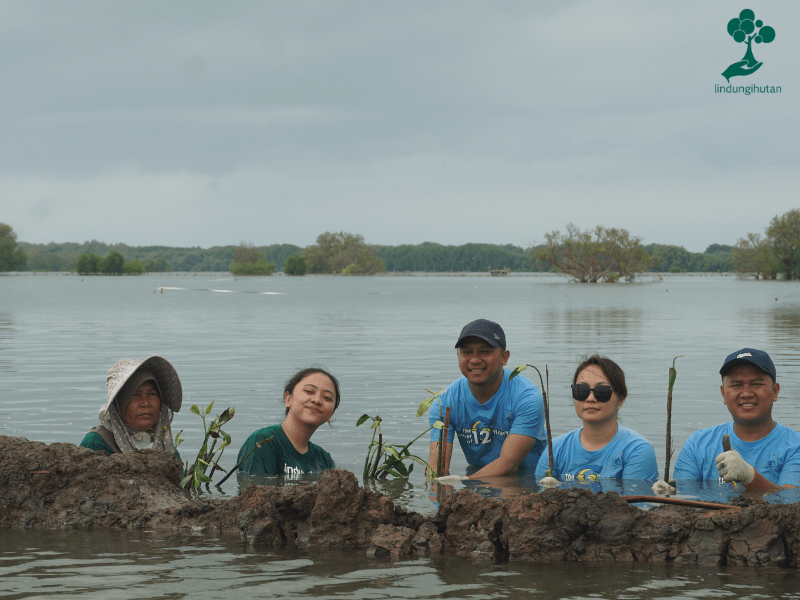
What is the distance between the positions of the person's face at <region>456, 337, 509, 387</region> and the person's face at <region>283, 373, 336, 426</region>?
1225mm

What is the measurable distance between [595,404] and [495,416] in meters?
1.48

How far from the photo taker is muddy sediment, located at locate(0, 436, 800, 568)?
5.03 m

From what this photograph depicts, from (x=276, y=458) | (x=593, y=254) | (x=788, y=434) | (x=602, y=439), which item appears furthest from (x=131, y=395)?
(x=593, y=254)

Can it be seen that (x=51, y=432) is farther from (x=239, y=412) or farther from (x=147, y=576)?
(x=147, y=576)

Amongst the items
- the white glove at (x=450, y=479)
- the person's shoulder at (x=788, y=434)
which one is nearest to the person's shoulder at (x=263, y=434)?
the white glove at (x=450, y=479)

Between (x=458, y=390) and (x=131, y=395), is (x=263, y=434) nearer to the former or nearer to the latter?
(x=131, y=395)

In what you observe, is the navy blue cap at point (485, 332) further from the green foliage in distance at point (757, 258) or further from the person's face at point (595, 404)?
the green foliage in distance at point (757, 258)


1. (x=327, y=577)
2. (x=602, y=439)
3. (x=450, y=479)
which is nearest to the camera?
(x=327, y=577)

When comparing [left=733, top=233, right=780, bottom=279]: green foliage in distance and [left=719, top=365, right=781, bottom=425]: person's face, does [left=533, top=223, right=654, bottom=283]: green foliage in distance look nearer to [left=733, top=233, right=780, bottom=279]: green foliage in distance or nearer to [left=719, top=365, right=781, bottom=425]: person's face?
[left=733, top=233, right=780, bottom=279]: green foliage in distance

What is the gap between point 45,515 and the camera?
6188 millimetres

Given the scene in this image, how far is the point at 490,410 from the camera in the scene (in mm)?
7926

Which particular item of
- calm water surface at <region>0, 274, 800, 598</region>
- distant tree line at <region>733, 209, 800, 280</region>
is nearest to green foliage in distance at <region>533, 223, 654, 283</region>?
distant tree line at <region>733, 209, 800, 280</region>

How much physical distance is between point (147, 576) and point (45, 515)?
1626 mm

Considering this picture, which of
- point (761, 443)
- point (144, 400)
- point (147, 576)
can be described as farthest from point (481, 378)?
point (147, 576)
